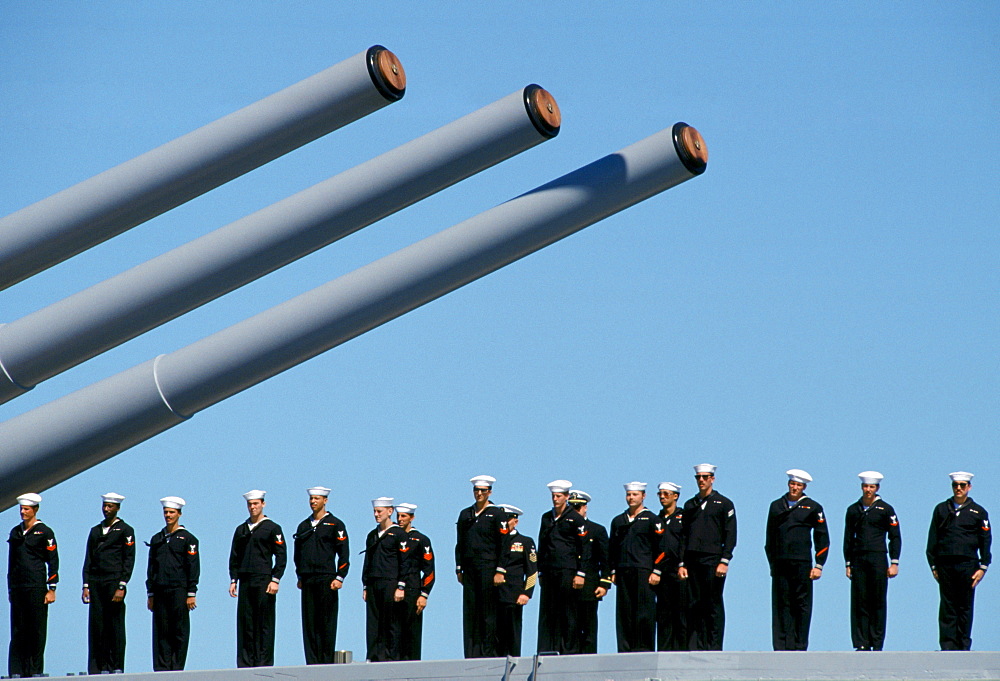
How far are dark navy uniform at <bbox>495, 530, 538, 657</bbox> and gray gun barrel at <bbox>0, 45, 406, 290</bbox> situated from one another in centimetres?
762

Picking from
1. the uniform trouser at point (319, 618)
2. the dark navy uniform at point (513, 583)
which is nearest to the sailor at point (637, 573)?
the dark navy uniform at point (513, 583)

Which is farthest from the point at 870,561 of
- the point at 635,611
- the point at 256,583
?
the point at 256,583

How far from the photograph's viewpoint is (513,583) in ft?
44.3

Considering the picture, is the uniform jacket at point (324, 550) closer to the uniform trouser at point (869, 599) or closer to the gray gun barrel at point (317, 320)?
the uniform trouser at point (869, 599)

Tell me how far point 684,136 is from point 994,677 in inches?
269

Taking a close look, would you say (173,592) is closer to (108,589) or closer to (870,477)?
(108,589)

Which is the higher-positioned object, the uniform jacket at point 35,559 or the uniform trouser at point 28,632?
the uniform jacket at point 35,559

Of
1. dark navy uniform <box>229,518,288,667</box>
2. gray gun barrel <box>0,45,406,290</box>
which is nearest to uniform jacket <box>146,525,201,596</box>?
dark navy uniform <box>229,518,288,667</box>

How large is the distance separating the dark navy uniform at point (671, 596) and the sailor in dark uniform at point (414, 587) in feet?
7.05

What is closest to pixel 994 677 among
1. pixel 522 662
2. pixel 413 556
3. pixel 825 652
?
pixel 825 652

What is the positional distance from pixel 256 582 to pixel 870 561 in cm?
556

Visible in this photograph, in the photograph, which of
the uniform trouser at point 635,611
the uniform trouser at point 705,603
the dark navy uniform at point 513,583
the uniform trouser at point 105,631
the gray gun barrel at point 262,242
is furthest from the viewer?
the uniform trouser at point 105,631

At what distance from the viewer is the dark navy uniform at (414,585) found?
45.0 ft

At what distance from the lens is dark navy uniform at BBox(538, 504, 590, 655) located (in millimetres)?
13414
